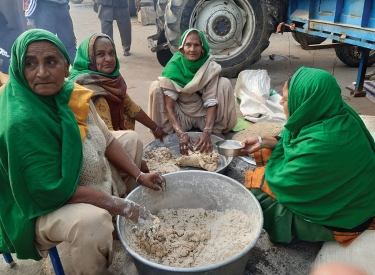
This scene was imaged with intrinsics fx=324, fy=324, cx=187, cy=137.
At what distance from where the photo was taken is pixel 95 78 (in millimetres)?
2293

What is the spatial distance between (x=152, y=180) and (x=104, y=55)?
1.00 meters

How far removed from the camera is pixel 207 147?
2727 mm

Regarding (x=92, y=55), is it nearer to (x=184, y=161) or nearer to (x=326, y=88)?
(x=184, y=161)

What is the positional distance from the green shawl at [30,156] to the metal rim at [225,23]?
11.9 ft

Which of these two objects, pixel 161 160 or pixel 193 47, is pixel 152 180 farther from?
pixel 193 47

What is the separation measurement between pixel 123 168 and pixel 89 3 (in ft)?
55.0

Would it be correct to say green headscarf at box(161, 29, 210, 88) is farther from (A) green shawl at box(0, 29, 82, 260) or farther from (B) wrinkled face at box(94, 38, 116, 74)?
(A) green shawl at box(0, 29, 82, 260)

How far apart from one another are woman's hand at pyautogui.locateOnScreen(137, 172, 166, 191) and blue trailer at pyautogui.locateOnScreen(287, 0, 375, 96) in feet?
8.42

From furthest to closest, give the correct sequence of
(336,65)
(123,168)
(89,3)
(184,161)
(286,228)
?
(89,3) → (336,65) → (184,161) → (123,168) → (286,228)

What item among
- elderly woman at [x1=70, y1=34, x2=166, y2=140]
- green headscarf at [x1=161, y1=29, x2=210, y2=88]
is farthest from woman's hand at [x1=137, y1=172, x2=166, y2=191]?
green headscarf at [x1=161, y1=29, x2=210, y2=88]

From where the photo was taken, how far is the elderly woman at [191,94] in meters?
2.88

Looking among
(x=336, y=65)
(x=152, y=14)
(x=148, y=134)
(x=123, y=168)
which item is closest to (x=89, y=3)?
(x=152, y=14)

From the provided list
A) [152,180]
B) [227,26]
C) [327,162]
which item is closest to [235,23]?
[227,26]

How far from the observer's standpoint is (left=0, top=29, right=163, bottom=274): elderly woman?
137cm
